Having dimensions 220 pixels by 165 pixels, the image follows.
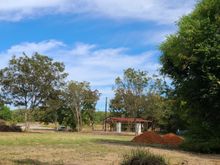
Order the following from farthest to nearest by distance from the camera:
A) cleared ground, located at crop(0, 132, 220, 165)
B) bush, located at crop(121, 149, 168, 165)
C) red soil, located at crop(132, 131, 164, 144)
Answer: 1. red soil, located at crop(132, 131, 164, 144)
2. cleared ground, located at crop(0, 132, 220, 165)
3. bush, located at crop(121, 149, 168, 165)

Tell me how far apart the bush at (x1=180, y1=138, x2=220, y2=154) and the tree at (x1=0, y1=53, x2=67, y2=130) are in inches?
1502

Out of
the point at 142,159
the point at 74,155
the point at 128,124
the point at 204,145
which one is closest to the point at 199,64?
the point at 204,145

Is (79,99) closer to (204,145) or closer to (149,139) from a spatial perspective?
(149,139)

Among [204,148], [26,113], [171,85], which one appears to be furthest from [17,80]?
[204,148]

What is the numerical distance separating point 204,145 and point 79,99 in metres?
57.0

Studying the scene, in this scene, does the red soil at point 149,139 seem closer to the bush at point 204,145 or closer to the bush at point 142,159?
the bush at point 204,145

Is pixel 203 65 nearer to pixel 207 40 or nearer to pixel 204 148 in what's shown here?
pixel 207 40

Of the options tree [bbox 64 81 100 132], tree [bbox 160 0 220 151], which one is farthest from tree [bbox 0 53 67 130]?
tree [bbox 160 0 220 151]

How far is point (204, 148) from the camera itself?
95.9ft

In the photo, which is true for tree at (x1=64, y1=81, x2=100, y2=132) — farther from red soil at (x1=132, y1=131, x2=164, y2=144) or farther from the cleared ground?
the cleared ground

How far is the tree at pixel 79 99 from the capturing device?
3238 inches

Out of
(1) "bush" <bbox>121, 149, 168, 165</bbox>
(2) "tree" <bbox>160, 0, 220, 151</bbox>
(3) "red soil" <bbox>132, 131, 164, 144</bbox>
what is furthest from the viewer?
(3) "red soil" <bbox>132, 131, 164, 144</bbox>

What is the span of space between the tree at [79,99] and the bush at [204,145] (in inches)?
2013

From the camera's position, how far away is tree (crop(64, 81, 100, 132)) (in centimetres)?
8225
